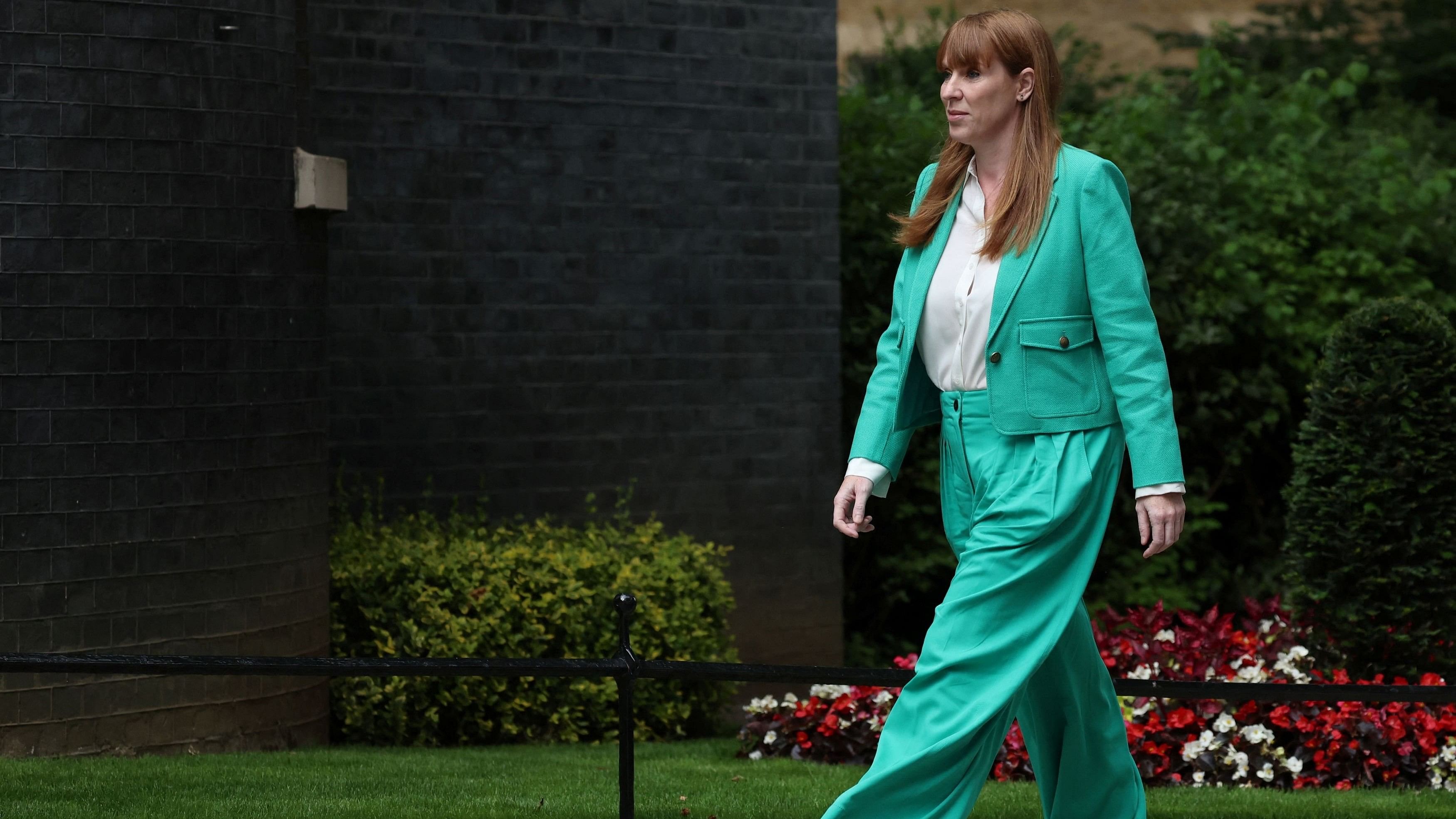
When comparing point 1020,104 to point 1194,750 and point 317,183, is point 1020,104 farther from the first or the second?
point 317,183

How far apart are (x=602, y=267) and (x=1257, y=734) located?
370 centimetres

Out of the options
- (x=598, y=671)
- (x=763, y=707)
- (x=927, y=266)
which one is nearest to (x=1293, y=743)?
(x=763, y=707)

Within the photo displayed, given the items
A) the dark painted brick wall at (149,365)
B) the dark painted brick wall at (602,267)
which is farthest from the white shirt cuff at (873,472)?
the dark painted brick wall at (602,267)

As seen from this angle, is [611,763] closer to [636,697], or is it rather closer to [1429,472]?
[636,697]

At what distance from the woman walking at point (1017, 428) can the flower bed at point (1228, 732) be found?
2.08 m

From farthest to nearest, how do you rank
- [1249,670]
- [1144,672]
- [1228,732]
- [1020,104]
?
[1249,670], [1144,672], [1228,732], [1020,104]

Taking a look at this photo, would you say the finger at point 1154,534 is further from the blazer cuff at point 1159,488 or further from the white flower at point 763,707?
the white flower at point 763,707

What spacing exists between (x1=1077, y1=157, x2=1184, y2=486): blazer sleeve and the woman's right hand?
0.54 metres

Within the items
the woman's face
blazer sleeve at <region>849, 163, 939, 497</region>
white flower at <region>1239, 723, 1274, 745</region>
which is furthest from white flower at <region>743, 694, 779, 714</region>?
the woman's face

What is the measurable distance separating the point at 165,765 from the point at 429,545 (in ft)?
5.71

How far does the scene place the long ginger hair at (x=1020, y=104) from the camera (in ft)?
11.0

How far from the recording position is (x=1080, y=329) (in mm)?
3342

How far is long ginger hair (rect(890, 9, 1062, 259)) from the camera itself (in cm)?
335

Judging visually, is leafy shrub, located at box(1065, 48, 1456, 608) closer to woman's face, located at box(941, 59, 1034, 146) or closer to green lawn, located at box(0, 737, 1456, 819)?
green lawn, located at box(0, 737, 1456, 819)
